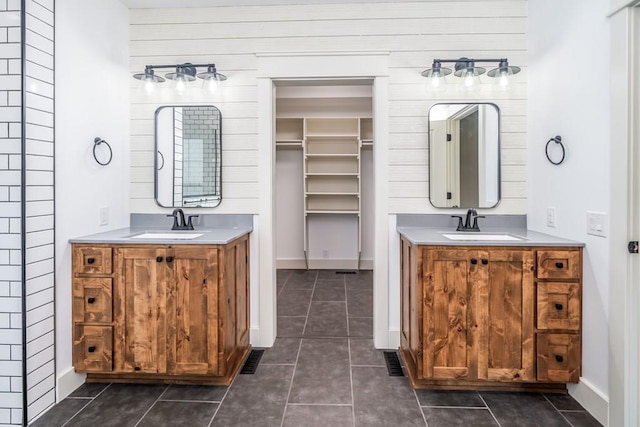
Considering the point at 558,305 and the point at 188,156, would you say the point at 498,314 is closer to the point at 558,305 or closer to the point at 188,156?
the point at 558,305

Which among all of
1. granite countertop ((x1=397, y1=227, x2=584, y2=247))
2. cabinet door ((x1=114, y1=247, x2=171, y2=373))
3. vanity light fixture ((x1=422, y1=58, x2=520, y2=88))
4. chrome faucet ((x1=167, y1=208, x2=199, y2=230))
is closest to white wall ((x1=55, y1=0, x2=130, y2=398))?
cabinet door ((x1=114, y1=247, x2=171, y2=373))

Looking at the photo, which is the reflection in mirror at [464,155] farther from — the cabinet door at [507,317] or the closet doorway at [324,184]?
the closet doorway at [324,184]

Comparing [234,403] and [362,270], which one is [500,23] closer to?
[234,403]

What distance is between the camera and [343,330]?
3305 mm

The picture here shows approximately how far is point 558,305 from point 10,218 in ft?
10.3

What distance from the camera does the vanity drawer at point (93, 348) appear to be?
7.74 feet

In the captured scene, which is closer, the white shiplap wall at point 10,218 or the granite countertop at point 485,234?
the white shiplap wall at point 10,218

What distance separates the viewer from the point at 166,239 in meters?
2.37

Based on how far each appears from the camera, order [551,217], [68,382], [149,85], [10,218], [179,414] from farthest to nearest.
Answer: [149,85] → [551,217] → [68,382] → [179,414] → [10,218]

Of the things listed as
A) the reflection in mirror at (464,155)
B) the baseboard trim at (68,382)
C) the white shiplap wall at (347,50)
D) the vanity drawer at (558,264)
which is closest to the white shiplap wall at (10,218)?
the baseboard trim at (68,382)

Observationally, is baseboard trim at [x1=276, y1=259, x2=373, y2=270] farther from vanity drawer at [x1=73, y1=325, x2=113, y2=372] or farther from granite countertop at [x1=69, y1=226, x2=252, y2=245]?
vanity drawer at [x1=73, y1=325, x2=113, y2=372]

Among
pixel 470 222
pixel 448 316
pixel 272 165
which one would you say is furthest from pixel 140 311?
pixel 470 222

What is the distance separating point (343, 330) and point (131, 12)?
3193 mm

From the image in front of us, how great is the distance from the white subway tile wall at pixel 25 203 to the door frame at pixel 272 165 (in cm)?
138
